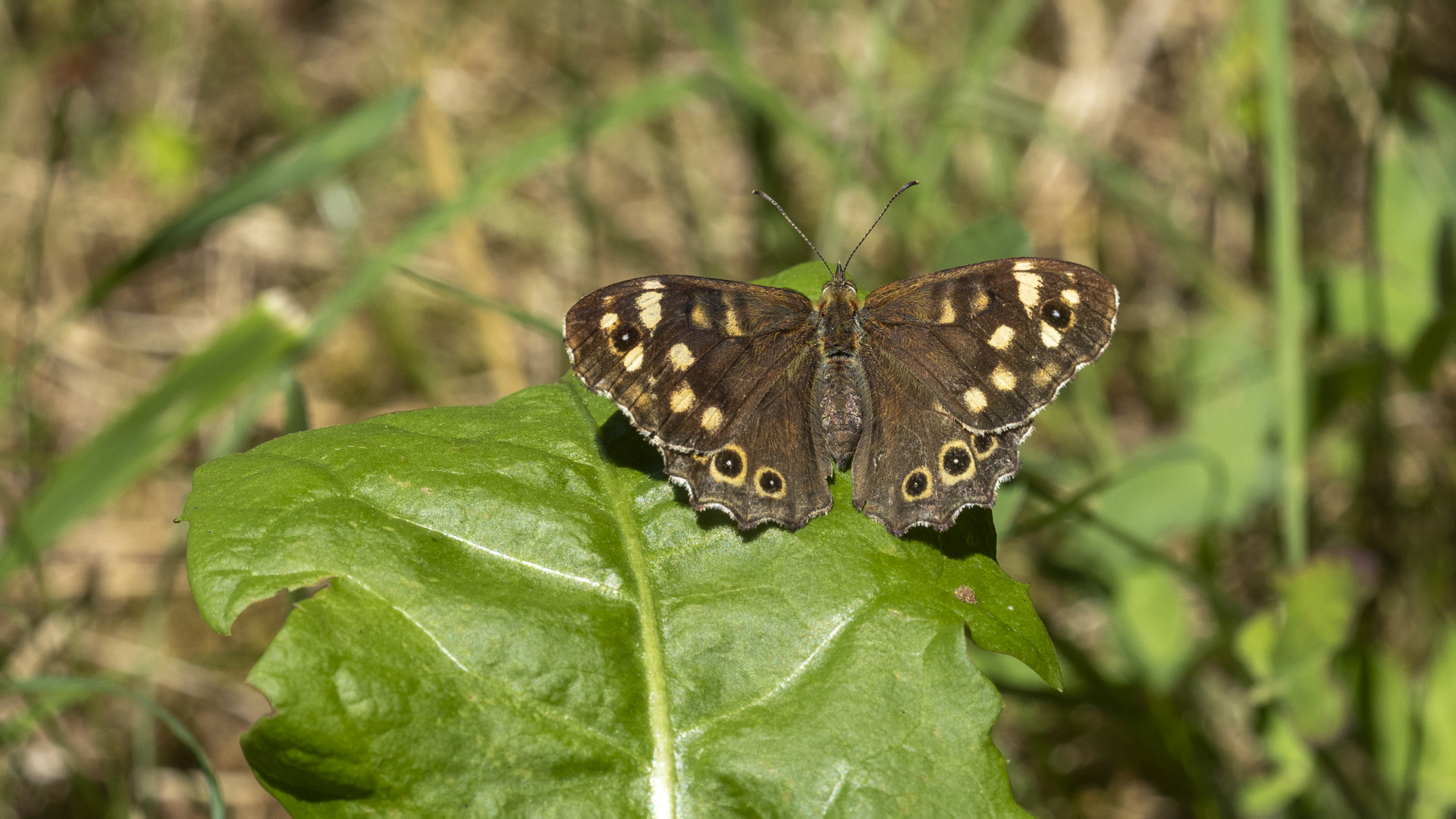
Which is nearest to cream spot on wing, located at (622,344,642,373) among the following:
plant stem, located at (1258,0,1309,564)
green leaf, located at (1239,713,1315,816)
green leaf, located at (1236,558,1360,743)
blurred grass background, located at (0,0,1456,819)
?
blurred grass background, located at (0,0,1456,819)

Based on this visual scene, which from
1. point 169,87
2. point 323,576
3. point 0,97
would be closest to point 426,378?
point 169,87

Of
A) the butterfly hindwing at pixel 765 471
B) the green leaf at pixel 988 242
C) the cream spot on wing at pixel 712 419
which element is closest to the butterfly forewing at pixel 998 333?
the green leaf at pixel 988 242

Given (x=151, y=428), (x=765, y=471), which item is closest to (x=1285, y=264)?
(x=765, y=471)

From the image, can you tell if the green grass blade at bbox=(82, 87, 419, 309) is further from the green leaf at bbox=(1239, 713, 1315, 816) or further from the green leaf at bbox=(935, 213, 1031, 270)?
the green leaf at bbox=(1239, 713, 1315, 816)

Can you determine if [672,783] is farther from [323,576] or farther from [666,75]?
[666,75]

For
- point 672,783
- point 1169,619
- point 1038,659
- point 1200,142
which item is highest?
point 1038,659

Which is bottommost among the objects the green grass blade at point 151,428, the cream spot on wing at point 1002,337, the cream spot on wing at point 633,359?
the green grass blade at point 151,428

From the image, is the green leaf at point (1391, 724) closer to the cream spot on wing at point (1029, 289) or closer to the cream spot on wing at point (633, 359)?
the cream spot on wing at point (1029, 289)

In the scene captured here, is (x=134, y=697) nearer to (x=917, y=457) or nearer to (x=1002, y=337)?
(x=917, y=457)
